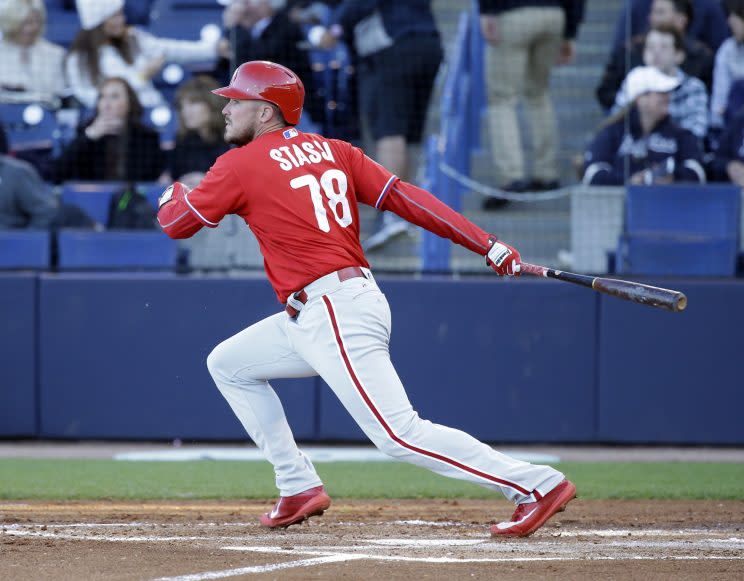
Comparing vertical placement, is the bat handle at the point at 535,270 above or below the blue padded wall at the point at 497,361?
above

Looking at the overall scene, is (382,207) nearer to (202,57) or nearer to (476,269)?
(476,269)

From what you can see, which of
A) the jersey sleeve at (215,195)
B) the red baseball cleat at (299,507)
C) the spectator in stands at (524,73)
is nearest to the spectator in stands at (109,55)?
the spectator in stands at (524,73)

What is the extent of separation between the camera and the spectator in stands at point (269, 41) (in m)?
9.10

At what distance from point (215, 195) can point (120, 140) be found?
4678 millimetres

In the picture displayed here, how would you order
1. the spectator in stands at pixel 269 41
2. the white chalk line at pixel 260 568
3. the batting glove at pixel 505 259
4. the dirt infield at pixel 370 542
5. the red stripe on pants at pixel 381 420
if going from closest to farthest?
the white chalk line at pixel 260 568 < the dirt infield at pixel 370 542 < the red stripe on pants at pixel 381 420 < the batting glove at pixel 505 259 < the spectator in stands at pixel 269 41

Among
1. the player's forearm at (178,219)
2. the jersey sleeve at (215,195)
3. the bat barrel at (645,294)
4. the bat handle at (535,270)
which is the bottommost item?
the bat barrel at (645,294)

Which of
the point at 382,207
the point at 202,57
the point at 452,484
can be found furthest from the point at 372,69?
the point at 382,207

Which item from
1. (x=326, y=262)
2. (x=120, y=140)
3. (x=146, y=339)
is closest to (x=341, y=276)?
(x=326, y=262)

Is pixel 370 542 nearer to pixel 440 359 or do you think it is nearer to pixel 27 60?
pixel 440 359

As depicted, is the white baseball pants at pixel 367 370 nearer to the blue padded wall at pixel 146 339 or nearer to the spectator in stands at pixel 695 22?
the blue padded wall at pixel 146 339

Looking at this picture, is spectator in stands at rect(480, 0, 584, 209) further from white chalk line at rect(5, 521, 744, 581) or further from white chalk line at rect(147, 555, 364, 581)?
white chalk line at rect(147, 555, 364, 581)

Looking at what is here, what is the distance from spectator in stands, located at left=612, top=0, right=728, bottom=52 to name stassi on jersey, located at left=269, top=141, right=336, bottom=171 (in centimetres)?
482

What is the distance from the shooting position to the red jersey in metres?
4.66

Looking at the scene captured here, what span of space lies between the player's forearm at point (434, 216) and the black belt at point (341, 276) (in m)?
0.32
